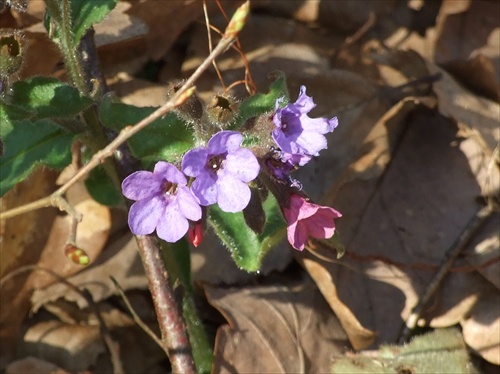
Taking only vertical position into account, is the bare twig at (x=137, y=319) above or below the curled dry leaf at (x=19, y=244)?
below

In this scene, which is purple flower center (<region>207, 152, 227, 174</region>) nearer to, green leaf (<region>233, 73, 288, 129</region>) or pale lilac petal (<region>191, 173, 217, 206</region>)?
pale lilac petal (<region>191, 173, 217, 206</region>)

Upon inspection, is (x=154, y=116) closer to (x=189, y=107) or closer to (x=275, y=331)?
(x=189, y=107)

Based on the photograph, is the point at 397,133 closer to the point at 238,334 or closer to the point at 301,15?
the point at 301,15

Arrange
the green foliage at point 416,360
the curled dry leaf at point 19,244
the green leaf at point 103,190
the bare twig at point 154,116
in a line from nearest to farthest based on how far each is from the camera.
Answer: the bare twig at point 154,116
the green foliage at point 416,360
the green leaf at point 103,190
the curled dry leaf at point 19,244

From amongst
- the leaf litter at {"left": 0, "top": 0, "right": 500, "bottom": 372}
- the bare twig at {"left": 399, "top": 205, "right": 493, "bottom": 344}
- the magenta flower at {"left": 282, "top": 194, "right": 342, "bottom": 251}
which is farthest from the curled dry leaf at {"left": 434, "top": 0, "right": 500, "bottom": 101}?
the magenta flower at {"left": 282, "top": 194, "right": 342, "bottom": 251}

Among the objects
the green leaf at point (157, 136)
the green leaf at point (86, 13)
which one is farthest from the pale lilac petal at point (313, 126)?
the green leaf at point (86, 13)

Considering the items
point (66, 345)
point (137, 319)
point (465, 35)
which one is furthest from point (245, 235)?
point (465, 35)

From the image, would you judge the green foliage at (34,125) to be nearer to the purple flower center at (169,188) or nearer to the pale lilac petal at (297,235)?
the purple flower center at (169,188)
